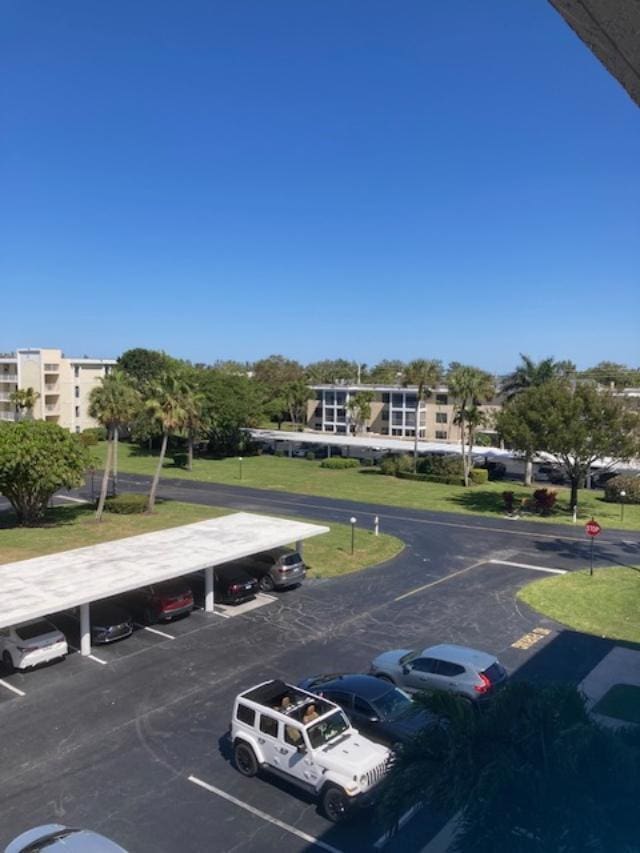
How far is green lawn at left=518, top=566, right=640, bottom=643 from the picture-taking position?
2236cm

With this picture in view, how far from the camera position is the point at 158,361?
310 ft

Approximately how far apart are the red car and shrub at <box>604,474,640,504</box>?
3642 cm

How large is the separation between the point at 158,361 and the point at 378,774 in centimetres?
8740

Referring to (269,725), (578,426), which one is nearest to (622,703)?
(269,725)

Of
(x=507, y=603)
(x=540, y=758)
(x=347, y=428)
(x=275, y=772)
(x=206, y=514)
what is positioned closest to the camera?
(x=540, y=758)

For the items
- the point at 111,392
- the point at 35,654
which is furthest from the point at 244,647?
the point at 111,392

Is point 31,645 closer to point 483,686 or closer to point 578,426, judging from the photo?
point 483,686

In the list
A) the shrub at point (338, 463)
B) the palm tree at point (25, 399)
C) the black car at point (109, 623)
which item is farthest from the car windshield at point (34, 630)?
the palm tree at point (25, 399)

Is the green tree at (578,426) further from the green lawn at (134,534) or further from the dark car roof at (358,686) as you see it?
the dark car roof at (358,686)

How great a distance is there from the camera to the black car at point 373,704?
13570 mm

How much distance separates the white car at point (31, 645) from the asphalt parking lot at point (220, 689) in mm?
428

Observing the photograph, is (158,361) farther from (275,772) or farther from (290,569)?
(275,772)

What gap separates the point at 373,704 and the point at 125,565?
36.3ft

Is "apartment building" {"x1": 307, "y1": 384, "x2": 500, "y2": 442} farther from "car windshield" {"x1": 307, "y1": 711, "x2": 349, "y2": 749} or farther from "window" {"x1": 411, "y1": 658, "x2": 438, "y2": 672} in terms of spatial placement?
"car windshield" {"x1": 307, "y1": 711, "x2": 349, "y2": 749}
